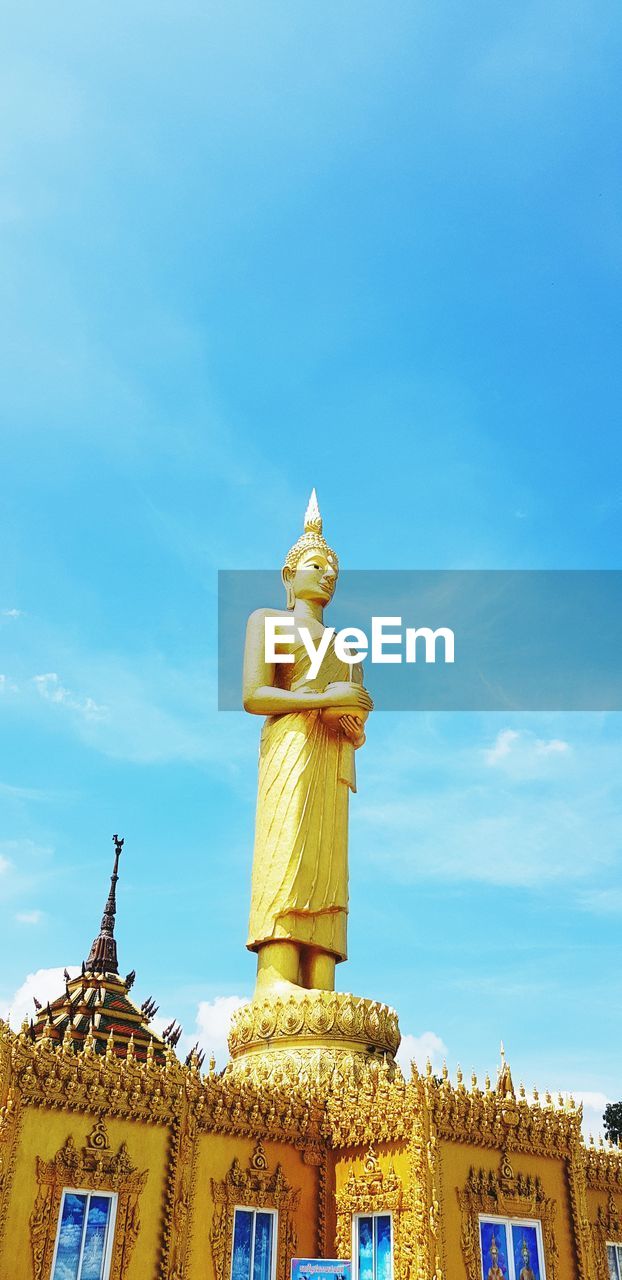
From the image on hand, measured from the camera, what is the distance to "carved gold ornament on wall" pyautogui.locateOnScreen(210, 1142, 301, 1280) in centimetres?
1166

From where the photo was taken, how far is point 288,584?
65.6 feet

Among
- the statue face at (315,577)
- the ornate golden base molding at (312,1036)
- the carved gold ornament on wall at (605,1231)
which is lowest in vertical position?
the carved gold ornament on wall at (605,1231)

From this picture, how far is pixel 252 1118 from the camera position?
1238cm

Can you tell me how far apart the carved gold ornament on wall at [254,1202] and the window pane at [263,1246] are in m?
0.09

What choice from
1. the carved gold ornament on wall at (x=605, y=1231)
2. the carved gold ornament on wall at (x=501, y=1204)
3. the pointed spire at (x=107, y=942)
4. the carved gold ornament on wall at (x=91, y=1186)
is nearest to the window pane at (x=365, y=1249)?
the carved gold ornament on wall at (x=501, y=1204)

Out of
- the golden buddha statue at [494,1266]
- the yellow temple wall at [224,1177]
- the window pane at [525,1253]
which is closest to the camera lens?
the yellow temple wall at [224,1177]

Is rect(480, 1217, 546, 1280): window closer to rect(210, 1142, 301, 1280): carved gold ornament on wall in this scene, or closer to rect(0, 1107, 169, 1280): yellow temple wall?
rect(210, 1142, 301, 1280): carved gold ornament on wall

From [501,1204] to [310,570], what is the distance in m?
10.9

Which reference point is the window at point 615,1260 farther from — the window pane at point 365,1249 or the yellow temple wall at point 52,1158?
the yellow temple wall at point 52,1158

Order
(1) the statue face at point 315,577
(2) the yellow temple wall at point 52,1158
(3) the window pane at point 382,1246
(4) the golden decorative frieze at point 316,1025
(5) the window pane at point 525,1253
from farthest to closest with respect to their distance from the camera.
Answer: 1. (1) the statue face at point 315,577
2. (4) the golden decorative frieze at point 316,1025
3. (5) the window pane at point 525,1253
4. (3) the window pane at point 382,1246
5. (2) the yellow temple wall at point 52,1158

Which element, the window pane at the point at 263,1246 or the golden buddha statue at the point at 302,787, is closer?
the window pane at the point at 263,1246

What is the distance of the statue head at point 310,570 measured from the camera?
19.4m

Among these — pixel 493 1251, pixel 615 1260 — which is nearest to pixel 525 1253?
pixel 493 1251

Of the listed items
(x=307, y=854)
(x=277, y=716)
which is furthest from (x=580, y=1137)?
(x=277, y=716)
